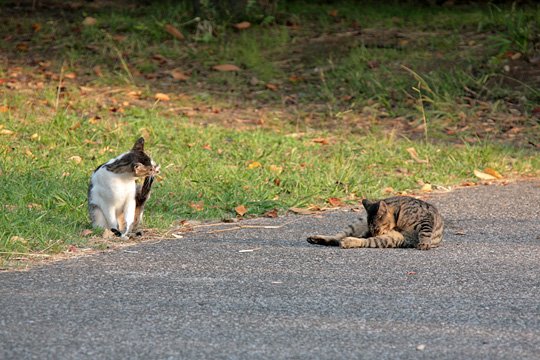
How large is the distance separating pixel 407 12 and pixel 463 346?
38.3 ft

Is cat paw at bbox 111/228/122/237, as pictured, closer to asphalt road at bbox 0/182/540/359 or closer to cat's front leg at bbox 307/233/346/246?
asphalt road at bbox 0/182/540/359

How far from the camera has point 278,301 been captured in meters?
5.04

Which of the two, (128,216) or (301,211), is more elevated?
(128,216)

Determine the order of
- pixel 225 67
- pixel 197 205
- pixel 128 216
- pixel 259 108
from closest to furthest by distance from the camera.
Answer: pixel 128 216 → pixel 197 205 → pixel 259 108 → pixel 225 67

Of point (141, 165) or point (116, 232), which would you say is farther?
point (116, 232)

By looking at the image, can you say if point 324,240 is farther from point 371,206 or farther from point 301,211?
point 301,211

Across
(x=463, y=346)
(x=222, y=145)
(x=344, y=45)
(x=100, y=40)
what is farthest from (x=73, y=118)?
(x=463, y=346)

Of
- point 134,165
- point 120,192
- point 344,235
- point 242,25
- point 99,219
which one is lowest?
point 344,235

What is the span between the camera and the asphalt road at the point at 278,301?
425cm

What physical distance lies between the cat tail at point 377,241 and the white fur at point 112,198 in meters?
1.41

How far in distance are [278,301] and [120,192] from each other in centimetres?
178

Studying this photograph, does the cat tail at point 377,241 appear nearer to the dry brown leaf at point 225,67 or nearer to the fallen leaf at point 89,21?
the dry brown leaf at point 225,67

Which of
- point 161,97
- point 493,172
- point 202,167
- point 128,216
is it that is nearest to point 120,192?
point 128,216

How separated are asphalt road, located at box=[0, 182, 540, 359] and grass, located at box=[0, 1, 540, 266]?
2.35 feet
